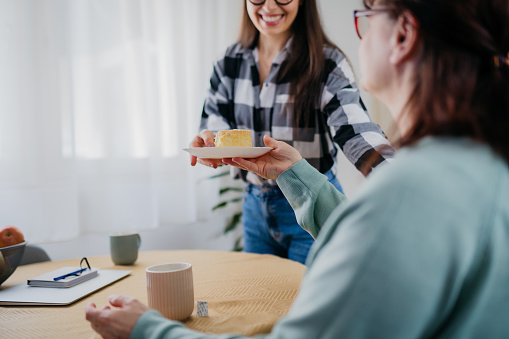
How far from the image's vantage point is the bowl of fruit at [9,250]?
45.1 inches

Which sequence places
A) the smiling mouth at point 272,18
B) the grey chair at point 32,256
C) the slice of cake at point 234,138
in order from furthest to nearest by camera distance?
the smiling mouth at point 272,18 → the grey chair at point 32,256 → the slice of cake at point 234,138

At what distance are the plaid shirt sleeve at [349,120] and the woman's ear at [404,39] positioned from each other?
77 cm

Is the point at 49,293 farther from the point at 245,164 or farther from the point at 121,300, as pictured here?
the point at 245,164

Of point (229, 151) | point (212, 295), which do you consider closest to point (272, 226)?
point (229, 151)

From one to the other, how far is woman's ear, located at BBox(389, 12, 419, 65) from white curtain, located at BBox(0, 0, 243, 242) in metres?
2.02

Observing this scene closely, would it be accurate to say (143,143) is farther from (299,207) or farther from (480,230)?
(480,230)

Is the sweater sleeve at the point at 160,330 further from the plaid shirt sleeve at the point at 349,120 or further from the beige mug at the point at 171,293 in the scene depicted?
the plaid shirt sleeve at the point at 349,120

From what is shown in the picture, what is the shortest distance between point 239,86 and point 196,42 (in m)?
1.00

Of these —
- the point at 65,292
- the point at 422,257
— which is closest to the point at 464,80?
the point at 422,257

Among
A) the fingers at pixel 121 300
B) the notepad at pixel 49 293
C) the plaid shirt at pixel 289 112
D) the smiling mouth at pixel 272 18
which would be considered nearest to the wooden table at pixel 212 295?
the notepad at pixel 49 293

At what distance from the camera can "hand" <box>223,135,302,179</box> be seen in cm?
132

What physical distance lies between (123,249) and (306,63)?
1009 mm

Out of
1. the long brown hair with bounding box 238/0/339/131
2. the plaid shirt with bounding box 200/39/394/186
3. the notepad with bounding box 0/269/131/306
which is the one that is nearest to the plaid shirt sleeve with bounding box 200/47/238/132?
the plaid shirt with bounding box 200/39/394/186

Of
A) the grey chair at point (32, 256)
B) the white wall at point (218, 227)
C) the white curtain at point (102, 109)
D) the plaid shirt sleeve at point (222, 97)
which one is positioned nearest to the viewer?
the grey chair at point (32, 256)
